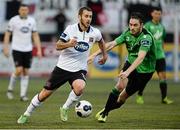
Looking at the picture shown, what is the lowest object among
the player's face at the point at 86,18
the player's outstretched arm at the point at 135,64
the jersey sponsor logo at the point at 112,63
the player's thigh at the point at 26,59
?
the jersey sponsor logo at the point at 112,63

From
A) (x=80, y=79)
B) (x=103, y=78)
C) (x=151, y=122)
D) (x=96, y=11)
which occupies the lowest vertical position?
(x=103, y=78)

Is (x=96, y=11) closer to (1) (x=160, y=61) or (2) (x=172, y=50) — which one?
(2) (x=172, y=50)

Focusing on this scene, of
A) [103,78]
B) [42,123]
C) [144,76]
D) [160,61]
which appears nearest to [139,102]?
[160,61]

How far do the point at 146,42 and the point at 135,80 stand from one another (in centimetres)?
112

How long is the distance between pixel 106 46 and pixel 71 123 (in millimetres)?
1809

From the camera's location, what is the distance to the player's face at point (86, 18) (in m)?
14.7

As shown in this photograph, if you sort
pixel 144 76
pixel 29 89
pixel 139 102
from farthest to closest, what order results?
pixel 29 89 < pixel 139 102 < pixel 144 76

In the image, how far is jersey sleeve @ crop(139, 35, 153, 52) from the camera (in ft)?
48.9

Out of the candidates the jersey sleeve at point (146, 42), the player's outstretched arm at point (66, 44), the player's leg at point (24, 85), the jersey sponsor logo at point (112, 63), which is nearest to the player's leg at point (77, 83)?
the player's outstretched arm at point (66, 44)

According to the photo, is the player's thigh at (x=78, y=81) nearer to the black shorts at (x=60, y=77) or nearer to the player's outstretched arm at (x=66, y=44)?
the black shorts at (x=60, y=77)

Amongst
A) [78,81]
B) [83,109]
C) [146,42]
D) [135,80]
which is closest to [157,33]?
[135,80]

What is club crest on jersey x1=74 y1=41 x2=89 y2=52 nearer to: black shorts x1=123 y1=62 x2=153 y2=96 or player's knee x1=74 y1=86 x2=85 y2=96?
player's knee x1=74 y1=86 x2=85 y2=96

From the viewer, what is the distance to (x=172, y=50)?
A: 31891 mm

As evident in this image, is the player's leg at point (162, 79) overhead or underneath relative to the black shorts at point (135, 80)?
underneath
